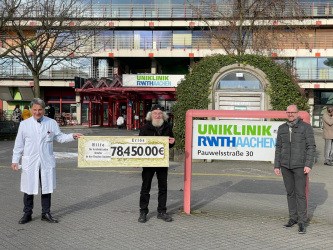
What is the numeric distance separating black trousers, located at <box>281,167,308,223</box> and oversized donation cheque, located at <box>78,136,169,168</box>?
5.78 feet

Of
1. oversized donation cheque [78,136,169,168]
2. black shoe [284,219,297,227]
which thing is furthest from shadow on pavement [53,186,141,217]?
black shoe [284,219,297,227]

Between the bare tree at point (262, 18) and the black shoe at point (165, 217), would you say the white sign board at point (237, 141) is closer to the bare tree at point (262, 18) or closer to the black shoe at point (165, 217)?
the black shoe at point (165, 217)

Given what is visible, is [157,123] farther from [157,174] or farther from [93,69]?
[93,69]

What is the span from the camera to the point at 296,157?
549cm

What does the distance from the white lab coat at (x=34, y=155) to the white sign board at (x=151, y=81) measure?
23325 millimetres

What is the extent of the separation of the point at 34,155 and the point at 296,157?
3623mm

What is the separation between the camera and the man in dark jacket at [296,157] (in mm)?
5449

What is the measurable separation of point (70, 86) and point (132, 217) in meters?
35.4

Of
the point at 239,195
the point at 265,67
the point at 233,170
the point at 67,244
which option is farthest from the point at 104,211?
the point at 265,67

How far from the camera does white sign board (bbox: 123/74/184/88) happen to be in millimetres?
28781

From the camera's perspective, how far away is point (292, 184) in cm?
566

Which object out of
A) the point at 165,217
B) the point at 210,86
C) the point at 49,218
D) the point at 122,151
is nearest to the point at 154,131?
the point at 122,151

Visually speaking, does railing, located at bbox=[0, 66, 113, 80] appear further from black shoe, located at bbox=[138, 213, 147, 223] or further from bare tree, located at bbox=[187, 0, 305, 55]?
black shoe, located at bbox=[138, 213, 147, 223]

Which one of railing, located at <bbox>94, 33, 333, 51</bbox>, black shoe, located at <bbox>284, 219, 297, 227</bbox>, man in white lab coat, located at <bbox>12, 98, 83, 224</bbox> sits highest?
railing, located at <bbox>94, 33, 333, 51</bbox>
